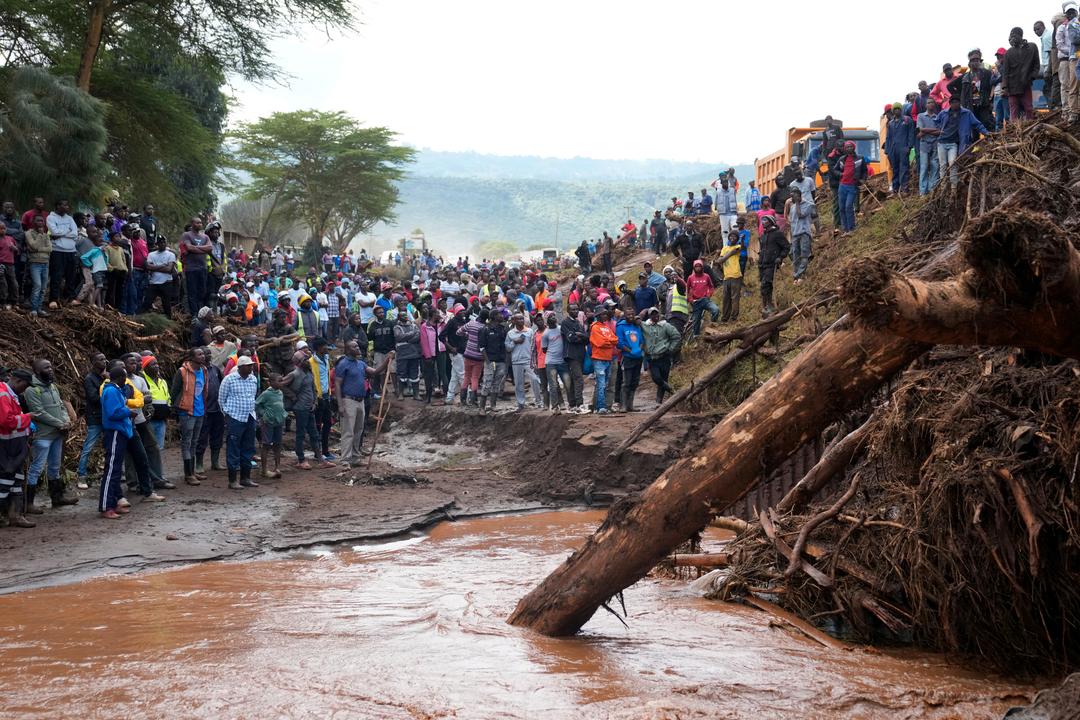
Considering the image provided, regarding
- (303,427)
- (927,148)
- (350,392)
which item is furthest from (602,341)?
(927,148)

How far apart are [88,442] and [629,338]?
27.5 ft

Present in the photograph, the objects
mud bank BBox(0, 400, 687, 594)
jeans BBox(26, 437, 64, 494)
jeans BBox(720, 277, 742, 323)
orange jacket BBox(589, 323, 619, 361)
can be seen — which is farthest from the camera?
jeans BBox(720, 277, 742, 323)

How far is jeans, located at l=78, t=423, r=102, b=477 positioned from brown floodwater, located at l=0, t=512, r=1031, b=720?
3.36 metres

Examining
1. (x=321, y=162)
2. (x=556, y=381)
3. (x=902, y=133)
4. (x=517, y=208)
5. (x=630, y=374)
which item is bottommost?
(x=556, y=381)

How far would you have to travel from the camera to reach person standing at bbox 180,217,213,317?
18.3 meters

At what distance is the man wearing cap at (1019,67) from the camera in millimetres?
14984

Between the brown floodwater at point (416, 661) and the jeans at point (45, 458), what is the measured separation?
2781 millimetres

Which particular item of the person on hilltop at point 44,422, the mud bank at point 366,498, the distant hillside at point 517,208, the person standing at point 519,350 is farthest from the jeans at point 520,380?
the distant hillside at point 517,208

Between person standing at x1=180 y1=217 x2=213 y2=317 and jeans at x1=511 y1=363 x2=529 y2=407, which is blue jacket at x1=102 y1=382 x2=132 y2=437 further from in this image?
jeans at x1=511 y1=363 x2=529 y2=407

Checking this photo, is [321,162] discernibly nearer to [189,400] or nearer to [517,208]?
[189,400]

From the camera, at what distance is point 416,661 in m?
6.62

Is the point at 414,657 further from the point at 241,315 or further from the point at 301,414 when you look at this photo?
the point at 241,315

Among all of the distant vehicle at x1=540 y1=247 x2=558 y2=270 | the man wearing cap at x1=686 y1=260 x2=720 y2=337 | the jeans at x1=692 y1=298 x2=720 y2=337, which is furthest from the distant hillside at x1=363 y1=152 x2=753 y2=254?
the man wearing cap at x1=686 y1=260 x2=720 y2=337

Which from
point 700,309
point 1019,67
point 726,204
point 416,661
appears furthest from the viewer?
point 726,204
